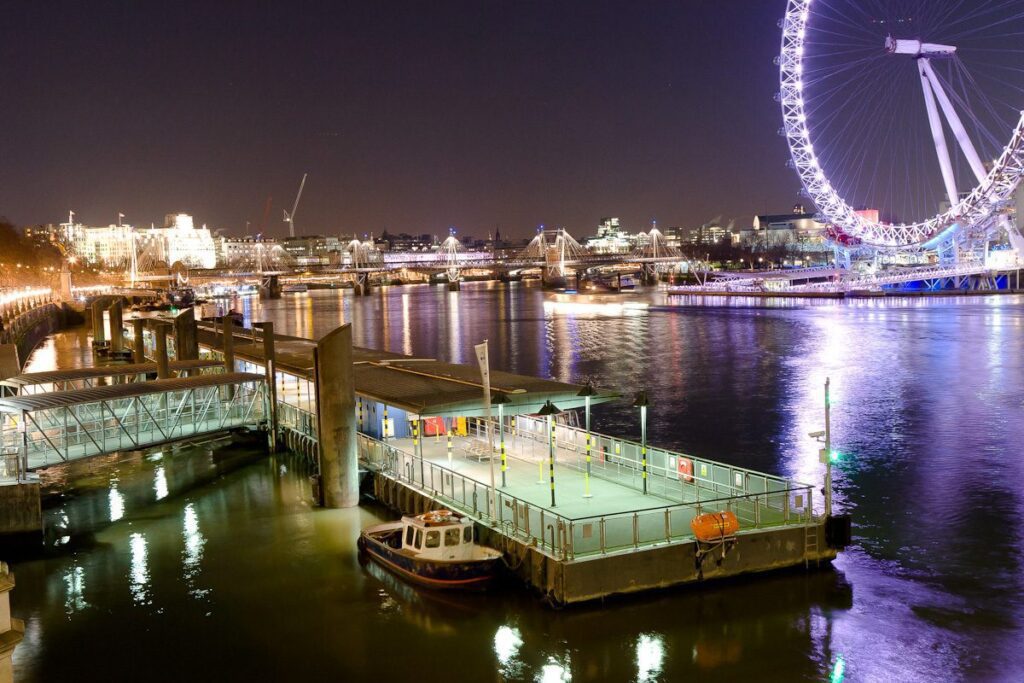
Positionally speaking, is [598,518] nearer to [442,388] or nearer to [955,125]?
[442,388]

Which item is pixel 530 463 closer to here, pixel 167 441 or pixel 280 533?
pixel 280 533

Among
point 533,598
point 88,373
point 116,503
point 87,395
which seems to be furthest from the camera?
point 88,373

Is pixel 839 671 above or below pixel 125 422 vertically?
below

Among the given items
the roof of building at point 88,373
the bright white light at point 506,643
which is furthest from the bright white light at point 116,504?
the bright white light at point 506,643

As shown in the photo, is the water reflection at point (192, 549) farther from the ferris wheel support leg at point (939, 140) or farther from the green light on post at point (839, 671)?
the ferris wheel support leg at point (939, 140)

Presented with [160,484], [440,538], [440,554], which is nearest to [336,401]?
[440,538]

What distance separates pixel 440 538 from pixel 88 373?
20.6m

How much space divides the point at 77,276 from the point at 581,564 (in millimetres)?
186520

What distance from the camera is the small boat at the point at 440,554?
18.0 meters

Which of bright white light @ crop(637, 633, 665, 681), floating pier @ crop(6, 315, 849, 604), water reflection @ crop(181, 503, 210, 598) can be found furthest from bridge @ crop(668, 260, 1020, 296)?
bright white light @ crop(637, 633, 665, 681)

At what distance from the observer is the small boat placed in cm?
1795

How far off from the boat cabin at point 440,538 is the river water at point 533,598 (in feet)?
2.63

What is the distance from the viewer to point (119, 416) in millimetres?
28484

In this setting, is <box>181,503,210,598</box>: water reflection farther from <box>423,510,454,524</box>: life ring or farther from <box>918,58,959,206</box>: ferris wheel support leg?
<box>918,58,959,206</box>: ferris wheel support leg
